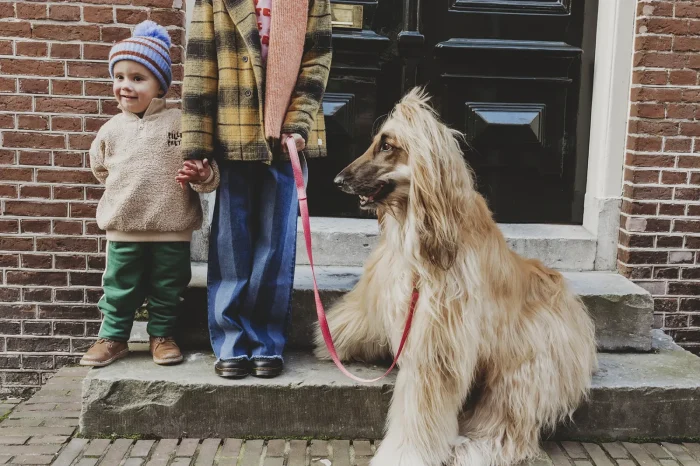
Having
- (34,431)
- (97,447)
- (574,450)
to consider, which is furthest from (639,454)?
(34,431)

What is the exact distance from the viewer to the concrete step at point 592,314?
12.5 feet

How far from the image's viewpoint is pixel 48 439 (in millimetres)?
3322

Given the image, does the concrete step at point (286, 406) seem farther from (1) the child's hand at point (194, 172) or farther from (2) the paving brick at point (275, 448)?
(1) the child's hand at point (194, 172)

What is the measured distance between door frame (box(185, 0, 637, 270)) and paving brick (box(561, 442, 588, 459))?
1458 mm

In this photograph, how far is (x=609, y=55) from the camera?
4359mm

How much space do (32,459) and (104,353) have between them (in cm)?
58

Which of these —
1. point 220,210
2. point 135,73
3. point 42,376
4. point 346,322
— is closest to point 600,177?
point 346,322

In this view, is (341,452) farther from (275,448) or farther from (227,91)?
(227,91)

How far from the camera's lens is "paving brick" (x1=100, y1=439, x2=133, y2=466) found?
309 cm

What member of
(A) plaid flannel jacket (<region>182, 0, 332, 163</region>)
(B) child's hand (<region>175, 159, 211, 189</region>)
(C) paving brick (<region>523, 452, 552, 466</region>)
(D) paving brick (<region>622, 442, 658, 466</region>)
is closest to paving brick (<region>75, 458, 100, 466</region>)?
(B) child's hand (<region>175, 159, 211, 189</region>)

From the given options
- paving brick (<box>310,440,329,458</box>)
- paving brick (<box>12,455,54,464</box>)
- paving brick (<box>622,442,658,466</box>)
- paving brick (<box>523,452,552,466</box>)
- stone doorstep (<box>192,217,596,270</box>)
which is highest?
stone doorstep (<box>192,217,596,270</box>)

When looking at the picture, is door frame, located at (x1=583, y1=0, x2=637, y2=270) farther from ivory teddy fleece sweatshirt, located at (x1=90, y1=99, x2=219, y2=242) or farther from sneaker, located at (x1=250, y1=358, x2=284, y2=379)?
ivory teddy fleece sweatshirt, located at (x1=90, y1=99, x2=219, y2=242)

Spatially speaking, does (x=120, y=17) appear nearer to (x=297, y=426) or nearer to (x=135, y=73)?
(x=135, y=73)

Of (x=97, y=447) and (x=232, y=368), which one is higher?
(x=232, y=368)
